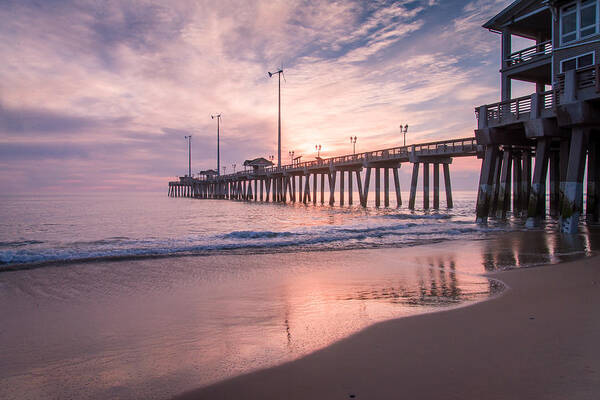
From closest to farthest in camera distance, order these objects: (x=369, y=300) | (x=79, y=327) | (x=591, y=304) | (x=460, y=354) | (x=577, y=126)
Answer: (x=460, y=354) → (x=79, y=327) → (x=591, y=304) → (x=369, y=300) → (x=577, y=126)

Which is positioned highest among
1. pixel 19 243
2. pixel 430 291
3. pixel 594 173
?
pixel 594 173

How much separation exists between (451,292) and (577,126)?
9934 millimetres

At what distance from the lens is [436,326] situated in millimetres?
3518

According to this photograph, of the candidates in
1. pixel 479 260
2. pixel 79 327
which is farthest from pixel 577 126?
pixel 79 327

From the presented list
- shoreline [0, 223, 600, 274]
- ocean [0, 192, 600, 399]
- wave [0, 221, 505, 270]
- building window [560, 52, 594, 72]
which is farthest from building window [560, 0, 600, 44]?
ocean [0, 192, 600, 399]

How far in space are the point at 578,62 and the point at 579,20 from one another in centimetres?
155

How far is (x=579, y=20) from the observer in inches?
534

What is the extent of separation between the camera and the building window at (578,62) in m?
13.3

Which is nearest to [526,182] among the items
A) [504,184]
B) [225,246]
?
[504,184]

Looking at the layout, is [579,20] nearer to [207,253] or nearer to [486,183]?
[486,183]

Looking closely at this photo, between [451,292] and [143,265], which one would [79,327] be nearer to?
[143,265]

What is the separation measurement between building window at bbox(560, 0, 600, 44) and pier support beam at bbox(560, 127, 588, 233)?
187 inches

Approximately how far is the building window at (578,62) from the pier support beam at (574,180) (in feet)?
12.3

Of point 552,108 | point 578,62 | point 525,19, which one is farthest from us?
point 525,19
